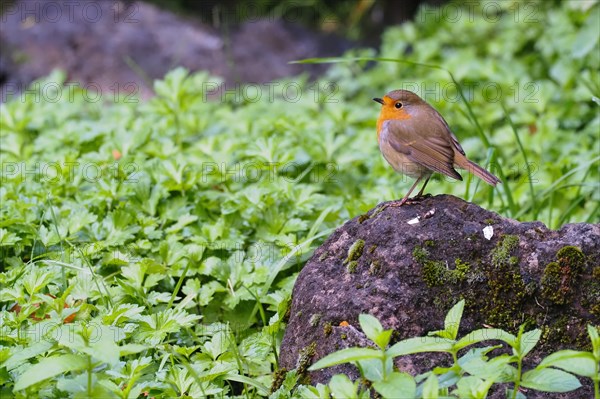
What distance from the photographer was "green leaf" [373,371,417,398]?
2.25 m

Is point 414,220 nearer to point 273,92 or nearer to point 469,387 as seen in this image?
point 469,387

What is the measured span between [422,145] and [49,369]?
2.21 metres

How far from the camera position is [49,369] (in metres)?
2.32

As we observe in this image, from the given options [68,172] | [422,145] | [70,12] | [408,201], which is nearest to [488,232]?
[408,201]

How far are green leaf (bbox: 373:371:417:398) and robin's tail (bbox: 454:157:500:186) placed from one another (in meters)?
1.47

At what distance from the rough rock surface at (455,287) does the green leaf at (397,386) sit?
0.49m

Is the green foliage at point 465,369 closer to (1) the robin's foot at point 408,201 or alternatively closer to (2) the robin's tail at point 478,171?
(1) the robin's foot at point 408,201

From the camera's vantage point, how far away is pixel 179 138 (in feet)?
18.5

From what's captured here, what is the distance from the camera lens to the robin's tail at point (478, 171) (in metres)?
3.57

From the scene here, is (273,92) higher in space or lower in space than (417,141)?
lower

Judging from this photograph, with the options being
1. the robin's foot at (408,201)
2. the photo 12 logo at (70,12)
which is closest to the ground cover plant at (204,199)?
the robin's foot at (408,201)

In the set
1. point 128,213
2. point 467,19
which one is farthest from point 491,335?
point 467,19

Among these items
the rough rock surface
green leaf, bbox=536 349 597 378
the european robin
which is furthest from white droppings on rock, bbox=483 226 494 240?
green leaf, bbox=536 349 597 378

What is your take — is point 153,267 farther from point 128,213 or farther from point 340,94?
point 340,94
